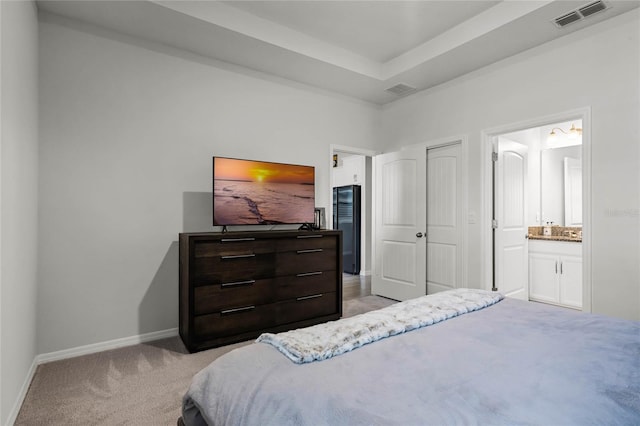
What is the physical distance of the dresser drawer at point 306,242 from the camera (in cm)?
327

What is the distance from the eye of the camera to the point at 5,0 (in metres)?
1.75

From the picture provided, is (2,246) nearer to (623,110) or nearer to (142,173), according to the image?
(142,173)

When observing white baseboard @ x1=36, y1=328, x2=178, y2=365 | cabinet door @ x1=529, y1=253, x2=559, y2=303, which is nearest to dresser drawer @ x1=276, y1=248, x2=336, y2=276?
white baseboard @ x1=36, y1=328, x2=178, y2=365

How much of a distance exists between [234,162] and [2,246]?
6.11 feet

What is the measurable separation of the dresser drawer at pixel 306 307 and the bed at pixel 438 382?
6.30ft

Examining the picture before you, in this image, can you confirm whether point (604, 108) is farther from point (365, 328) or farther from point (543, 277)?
point (365, 328)

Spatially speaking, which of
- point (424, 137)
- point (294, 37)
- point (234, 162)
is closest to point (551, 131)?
point (424, 137)

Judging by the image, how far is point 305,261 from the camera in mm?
3418

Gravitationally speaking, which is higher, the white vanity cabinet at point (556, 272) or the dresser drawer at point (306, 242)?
the dresser drawer at point (306, 242)

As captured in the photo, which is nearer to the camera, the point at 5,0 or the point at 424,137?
the point at 5,0

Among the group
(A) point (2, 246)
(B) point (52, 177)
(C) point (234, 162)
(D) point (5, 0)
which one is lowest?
(A) point (2, 246)

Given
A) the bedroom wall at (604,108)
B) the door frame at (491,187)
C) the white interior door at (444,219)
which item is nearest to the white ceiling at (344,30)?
the bedroom wall at (604,108)

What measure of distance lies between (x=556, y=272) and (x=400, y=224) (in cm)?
194

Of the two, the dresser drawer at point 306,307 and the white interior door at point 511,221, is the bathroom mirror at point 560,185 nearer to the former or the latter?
the white interior door at point 511,221
